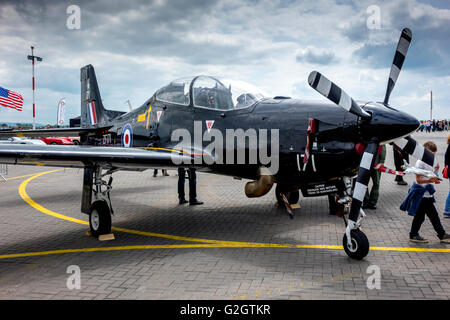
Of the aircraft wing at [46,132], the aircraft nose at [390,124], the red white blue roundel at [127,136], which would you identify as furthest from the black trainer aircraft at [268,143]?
the aircraft wing at [46,132]

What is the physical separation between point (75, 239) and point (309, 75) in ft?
16.9

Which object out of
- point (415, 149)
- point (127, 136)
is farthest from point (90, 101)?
point (415, 149)

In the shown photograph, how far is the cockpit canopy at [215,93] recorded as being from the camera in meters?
6.76

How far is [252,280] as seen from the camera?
4.63 metres

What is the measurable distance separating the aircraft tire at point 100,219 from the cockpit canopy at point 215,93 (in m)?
2.62

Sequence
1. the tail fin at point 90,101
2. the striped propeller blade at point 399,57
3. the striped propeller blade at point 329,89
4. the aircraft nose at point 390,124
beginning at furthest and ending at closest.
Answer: the tail fin at point 90,101 < the striped propeller blade at point 399,57 < the aircraft nose at point 390,124 < the striped propeller blade at point 329,89

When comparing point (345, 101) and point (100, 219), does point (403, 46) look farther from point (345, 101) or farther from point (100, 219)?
point (100, 219)

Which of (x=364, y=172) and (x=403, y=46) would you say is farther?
(x=403, y=46)

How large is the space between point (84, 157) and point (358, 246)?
15.2 feet

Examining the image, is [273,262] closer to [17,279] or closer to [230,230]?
[230,230]

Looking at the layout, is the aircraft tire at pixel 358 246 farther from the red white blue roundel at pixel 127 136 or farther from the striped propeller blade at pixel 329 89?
the red white blue roundel at pixel 127 136

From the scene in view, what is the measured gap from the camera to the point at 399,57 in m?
5.59

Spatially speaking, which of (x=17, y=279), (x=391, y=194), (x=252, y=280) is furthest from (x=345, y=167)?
(x=391, y=194)

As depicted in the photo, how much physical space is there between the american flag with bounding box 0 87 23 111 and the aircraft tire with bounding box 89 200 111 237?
15.8 metres
